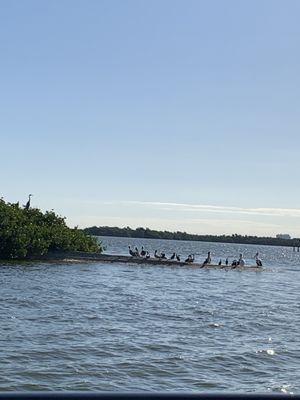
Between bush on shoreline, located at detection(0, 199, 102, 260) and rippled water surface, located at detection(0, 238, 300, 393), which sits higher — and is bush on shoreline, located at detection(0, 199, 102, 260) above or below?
above

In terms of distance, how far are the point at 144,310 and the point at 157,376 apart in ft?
46.5

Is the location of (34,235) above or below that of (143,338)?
above

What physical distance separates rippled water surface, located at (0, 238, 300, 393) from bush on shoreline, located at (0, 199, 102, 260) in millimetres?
19674

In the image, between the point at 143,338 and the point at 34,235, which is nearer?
the point at 143,338

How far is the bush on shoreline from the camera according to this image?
63.5m

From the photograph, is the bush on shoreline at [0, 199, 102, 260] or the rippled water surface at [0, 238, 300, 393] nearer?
the rippled water surface at [0, 238, 300, 393]

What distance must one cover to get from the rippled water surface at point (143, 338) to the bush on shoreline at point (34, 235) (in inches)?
775

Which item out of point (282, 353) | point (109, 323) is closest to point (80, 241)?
point (109, 323)

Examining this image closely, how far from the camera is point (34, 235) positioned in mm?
65375

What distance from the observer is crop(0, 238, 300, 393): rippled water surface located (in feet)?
51.8

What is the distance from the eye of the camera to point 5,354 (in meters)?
17.6

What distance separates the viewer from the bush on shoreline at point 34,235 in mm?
63469

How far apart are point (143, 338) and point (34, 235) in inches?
1783

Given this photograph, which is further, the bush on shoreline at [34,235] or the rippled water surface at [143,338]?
the bush on shoreline at [34,235]
